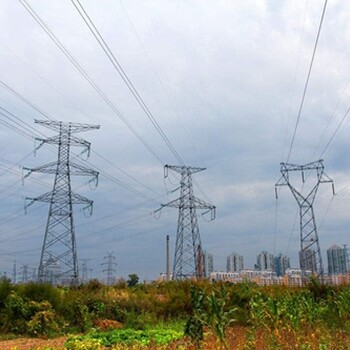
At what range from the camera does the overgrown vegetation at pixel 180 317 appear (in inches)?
274

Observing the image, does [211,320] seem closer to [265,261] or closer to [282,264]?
[282,264]

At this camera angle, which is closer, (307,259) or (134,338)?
(134,338)

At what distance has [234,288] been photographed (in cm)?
1631

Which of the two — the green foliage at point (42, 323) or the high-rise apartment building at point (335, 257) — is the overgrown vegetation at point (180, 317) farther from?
the high-rise apartment building at point (335, 257)

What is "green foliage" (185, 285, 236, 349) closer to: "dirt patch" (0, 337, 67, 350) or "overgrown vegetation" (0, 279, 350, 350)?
"overgrown vegetation" (0, 279, 350, 350)

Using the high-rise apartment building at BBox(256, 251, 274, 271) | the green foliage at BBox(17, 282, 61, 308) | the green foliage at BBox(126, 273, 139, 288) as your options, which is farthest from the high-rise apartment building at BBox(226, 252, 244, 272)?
the green foliage at BBox(17, 282, 61, 308)

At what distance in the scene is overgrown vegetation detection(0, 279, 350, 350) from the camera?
6.96 meters

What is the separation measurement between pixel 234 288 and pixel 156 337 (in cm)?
718

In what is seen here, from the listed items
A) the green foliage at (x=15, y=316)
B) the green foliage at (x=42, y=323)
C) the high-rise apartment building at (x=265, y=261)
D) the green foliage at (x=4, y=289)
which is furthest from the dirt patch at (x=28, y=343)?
the high-rise apartment building at (x=265, y=261)

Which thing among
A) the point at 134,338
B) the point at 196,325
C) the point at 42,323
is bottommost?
the point at 134,338

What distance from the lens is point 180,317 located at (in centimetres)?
1465

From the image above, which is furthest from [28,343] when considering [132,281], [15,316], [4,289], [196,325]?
→ [132,281]

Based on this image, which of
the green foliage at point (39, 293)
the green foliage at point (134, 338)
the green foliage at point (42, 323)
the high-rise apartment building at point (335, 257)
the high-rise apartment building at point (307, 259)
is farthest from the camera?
the high-rise apartment building at point (335, 257)

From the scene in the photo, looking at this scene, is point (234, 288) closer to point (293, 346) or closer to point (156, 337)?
point (156, 337)
